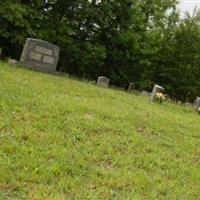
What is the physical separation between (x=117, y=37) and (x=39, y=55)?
10.4 metres

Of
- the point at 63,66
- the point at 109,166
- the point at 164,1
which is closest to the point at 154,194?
the point at 109,166

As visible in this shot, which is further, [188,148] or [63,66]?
[63,66]

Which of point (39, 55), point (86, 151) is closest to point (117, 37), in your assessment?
point (39, 55)

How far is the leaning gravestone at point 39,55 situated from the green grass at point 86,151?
21.0 feet

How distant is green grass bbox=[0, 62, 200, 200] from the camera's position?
6.32 metres

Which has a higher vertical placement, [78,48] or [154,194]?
[78,48]

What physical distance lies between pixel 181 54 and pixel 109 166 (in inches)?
1129

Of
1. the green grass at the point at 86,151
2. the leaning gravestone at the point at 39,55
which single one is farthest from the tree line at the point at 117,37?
the green grass at the point at 86,151

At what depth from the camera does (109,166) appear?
7500 millimetres

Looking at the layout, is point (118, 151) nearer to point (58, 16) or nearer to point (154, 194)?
point (154, 194)

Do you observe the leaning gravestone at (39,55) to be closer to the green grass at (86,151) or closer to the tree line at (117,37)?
the tree line at (117,37)

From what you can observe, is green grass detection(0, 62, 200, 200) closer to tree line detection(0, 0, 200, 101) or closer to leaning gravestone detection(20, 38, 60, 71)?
leaning gravestone detection(20, 38, 60, 71)

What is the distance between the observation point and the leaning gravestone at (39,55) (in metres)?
18.7

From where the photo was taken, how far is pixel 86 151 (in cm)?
787
